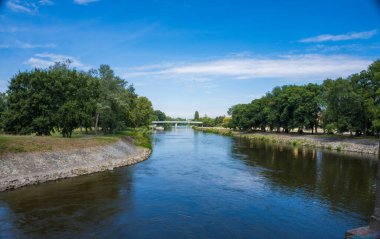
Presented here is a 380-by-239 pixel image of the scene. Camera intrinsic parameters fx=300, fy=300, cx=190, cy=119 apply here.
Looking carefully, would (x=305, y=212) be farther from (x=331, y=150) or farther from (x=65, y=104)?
(x=331, y=150)

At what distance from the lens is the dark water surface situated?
19344 millimetres

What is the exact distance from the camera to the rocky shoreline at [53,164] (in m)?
28.6

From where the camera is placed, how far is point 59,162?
115 feet

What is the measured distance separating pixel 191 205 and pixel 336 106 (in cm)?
6381

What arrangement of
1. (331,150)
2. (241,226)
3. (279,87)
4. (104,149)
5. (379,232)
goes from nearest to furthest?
1. (379,232)
2. (241,226)
3. (104,149)
4. (331,150)
5. (279,87)

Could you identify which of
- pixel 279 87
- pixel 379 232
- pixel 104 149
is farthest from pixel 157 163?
pixel 279 87

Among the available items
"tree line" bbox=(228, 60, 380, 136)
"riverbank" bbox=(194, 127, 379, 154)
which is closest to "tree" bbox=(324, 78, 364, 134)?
"tree line" bbox=(228, 60, 380, 136)

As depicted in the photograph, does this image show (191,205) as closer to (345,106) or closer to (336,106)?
(345,106)

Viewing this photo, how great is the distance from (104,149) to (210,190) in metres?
21.6

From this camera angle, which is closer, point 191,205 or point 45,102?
point 191,205

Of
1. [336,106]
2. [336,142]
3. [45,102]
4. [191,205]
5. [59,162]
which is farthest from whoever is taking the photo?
[336,106]

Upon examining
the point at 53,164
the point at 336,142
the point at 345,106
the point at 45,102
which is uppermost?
the point at 345,106

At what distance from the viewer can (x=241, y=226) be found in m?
20.4

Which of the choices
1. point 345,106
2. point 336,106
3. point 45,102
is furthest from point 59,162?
point 336,106
